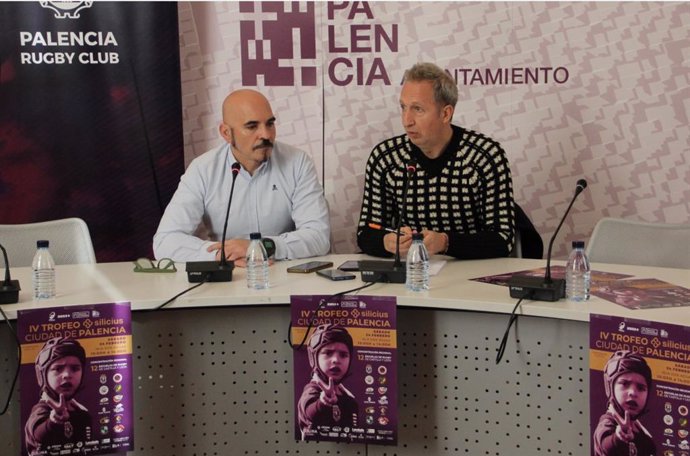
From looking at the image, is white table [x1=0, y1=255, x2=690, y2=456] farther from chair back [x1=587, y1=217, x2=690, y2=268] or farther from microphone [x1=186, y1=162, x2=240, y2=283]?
chair back [x1=587, y1=217, x2=690, y2=268]

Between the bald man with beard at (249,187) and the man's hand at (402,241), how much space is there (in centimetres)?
31

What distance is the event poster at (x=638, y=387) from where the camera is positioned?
71.7 inches

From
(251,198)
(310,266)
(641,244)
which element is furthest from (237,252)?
(641,244)

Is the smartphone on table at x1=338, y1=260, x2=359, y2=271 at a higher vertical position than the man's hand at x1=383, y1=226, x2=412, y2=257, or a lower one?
lower

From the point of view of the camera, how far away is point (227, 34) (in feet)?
12.8

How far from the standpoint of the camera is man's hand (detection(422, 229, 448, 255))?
2.66m

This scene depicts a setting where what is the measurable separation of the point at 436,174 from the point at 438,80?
328 millimetres

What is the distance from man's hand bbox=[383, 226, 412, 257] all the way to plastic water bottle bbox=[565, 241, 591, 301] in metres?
0.58

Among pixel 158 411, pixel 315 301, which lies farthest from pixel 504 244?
pixel 158 411

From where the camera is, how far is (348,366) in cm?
217

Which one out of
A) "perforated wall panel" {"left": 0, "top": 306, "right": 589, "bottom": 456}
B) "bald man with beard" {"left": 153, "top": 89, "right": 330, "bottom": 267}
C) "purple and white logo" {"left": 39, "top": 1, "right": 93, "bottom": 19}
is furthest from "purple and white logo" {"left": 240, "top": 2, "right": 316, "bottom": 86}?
"perforated wall panel" {"left": 0, "top": 306, "right": 589, "bottom": 456}

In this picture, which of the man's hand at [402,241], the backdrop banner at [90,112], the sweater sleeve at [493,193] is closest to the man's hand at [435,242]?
the man's hand at [402,241]

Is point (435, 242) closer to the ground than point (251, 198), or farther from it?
closer to the ground

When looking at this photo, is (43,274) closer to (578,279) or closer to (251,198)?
(251,198)
